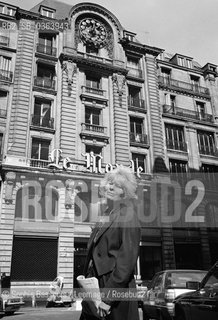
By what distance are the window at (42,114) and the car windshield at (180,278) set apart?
17.2 metres

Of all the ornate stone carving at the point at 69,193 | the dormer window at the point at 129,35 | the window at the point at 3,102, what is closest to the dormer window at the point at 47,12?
the dormer window at the point at 129,35

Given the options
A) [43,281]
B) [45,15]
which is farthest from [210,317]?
[45,15]

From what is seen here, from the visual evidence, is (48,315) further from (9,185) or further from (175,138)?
(175,138)

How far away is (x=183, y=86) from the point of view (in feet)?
105

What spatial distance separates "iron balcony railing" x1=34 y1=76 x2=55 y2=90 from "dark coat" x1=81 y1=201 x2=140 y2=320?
23.2 meters

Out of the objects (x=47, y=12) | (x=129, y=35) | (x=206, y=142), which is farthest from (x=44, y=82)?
(x=206, y=142)

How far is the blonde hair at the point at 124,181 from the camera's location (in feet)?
11.2

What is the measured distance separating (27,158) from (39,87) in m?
6.07

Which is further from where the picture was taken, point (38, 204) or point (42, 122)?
point (42, 122)

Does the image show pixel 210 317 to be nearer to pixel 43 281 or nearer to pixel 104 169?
pixel 43 281

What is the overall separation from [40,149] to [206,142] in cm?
1557

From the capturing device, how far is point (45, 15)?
2875cm

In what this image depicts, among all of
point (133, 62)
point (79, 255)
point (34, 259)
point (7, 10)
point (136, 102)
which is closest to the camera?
point (34, 259)

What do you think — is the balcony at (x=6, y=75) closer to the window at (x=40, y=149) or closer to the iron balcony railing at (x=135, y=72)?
the window at (x=40, y=149)
